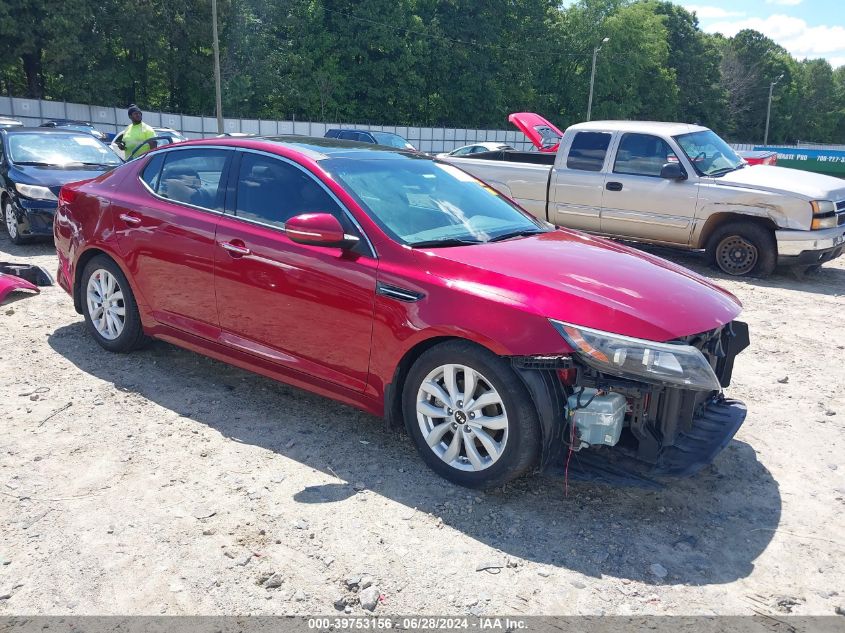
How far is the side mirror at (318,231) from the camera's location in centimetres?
374

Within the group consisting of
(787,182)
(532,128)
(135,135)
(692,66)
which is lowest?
(787,182)

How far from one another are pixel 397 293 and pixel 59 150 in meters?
8.42

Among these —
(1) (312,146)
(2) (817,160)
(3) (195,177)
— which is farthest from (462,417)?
(2) (817,160)

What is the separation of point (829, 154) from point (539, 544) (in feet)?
110

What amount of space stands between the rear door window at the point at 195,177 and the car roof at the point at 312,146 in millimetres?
85

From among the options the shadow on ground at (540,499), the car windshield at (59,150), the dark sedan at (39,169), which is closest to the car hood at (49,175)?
the dark sedan at (39,169)

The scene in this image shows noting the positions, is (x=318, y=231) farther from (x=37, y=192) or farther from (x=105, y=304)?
(x=37, y=192)

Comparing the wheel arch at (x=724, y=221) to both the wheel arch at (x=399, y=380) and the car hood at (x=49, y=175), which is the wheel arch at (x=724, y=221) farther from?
the car hood at (x=49, y=175)

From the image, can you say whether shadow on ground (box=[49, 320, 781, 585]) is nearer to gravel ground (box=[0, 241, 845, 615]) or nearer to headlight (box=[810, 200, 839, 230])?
gravel ground (box=[0, 241, 845, 615])

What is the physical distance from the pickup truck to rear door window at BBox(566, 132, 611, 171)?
14 mm

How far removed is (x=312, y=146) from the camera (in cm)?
455

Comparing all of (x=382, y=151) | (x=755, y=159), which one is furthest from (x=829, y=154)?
(x=382, y=151)

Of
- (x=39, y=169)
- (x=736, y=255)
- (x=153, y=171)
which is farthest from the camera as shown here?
(x=39, y=169)

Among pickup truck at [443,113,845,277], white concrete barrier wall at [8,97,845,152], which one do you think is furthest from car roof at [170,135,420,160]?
white concrete barrier wall at [8,97,845,152]
